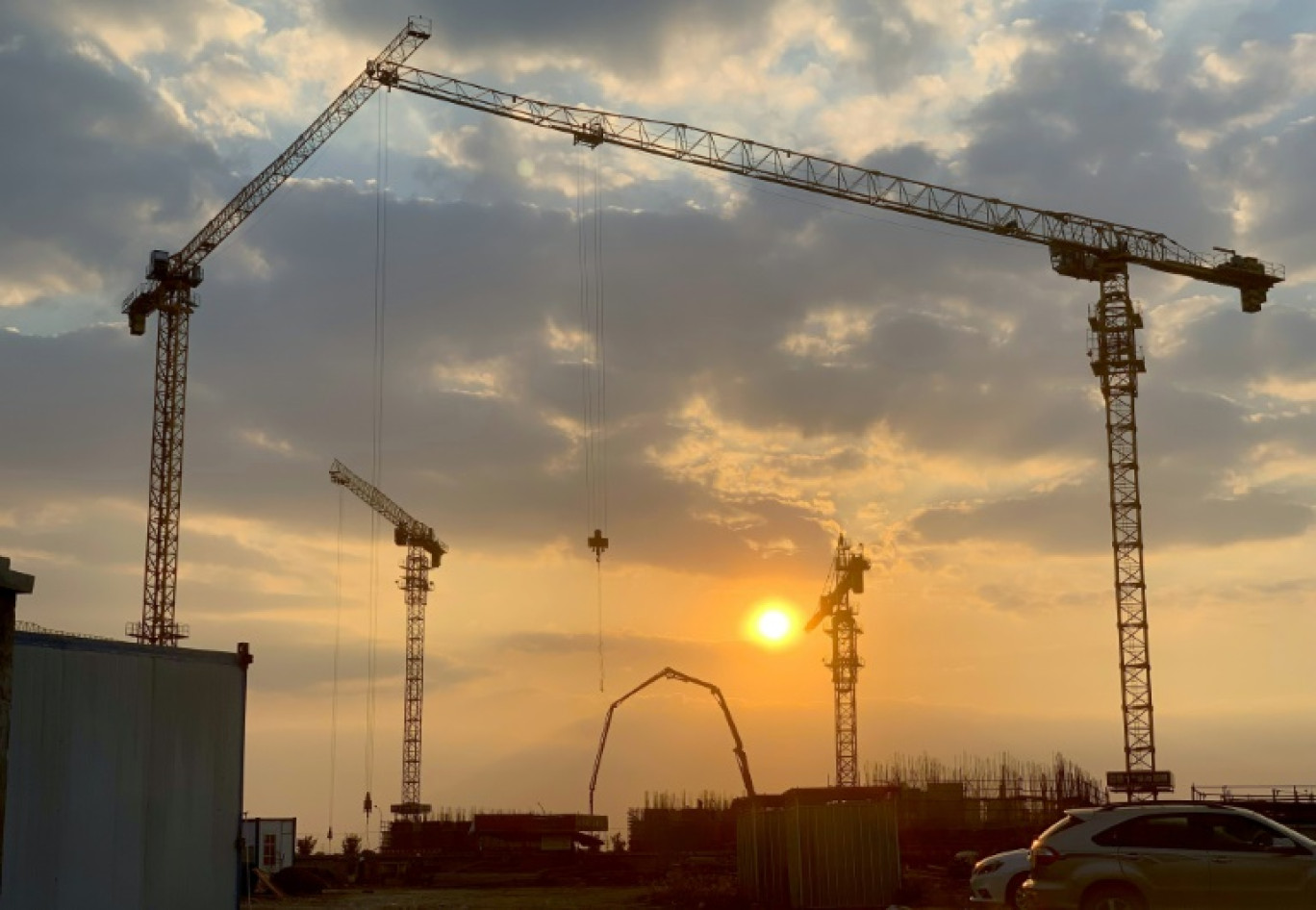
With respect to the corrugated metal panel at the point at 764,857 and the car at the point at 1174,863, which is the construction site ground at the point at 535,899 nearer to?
the corrugated metal panel at the point at 764,857

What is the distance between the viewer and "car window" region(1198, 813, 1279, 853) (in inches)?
781

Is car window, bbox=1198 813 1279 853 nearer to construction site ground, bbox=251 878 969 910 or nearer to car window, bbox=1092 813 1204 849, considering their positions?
car window, bbox=1092 813 1204 849

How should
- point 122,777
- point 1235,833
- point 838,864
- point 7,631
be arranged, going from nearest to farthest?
point 7,631 < point 1235,833 < point 122,777 < point 838,864

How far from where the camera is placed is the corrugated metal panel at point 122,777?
19812 millimetres

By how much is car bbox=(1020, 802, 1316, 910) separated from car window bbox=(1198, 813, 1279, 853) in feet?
0.04

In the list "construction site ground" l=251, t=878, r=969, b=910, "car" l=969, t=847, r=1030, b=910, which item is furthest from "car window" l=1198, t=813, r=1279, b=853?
"construction site ground" l=251, t=878, r=969, b=910

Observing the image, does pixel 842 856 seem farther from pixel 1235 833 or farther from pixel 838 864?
pixel 1235 833

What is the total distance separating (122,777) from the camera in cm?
2111

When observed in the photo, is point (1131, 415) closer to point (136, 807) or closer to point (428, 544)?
point (428, 544)

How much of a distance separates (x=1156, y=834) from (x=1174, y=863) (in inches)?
19.2

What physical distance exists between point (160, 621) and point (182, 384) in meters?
15.2

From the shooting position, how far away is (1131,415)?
88.2m

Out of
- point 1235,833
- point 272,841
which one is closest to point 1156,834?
point 1235,833

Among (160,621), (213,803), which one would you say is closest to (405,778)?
(160,621)
